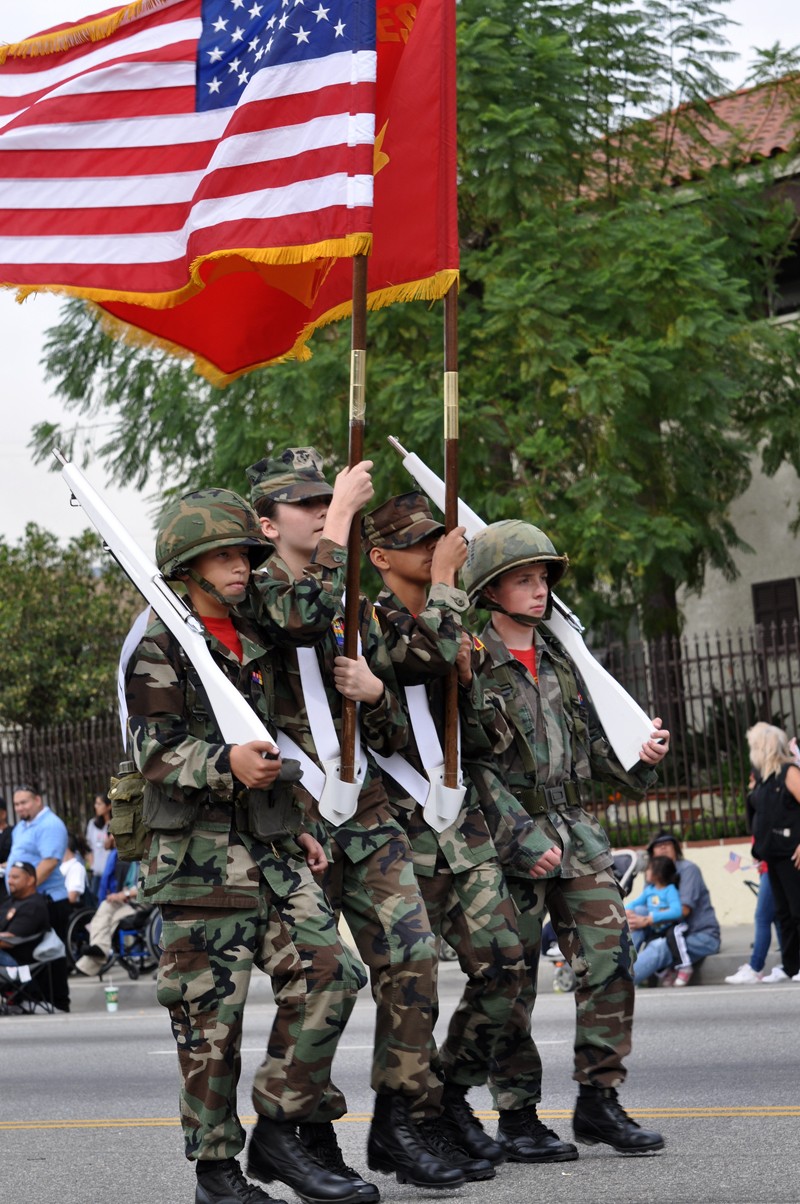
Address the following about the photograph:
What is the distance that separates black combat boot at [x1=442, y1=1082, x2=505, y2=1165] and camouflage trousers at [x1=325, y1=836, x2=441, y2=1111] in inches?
11.5

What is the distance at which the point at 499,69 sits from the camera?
19.3 m

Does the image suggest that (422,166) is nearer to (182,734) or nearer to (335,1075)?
(182,734)

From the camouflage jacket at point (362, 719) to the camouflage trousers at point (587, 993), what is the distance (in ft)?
2.35

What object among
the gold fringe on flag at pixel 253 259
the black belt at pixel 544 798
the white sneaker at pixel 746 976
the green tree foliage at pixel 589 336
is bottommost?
the white sneaker at pixel 746 976

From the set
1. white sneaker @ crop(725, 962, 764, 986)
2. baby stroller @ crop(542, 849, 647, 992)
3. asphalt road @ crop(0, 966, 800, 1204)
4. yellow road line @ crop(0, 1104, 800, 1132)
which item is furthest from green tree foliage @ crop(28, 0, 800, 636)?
yellow road line @ crop(0, 1104, 800, 1132)

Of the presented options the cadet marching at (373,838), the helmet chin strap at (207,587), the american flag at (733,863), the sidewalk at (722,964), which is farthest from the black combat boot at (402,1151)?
the american flag at (733,863)

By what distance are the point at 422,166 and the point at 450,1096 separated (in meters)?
3.37

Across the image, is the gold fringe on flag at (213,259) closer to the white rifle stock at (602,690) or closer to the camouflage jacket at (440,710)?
the white rifle stock at (602,690)

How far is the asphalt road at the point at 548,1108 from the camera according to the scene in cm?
566

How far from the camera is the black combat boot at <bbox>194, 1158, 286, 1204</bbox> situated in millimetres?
5211

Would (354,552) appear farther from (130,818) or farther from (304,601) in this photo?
(130,818)

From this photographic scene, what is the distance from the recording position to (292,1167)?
212 inches

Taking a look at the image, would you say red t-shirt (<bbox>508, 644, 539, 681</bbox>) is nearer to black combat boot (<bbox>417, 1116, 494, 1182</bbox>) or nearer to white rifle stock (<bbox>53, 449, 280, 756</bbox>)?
white rifle stock (<bbox>53, 449, 280, 756</bbox>)

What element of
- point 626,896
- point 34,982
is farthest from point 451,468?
point 34,982
